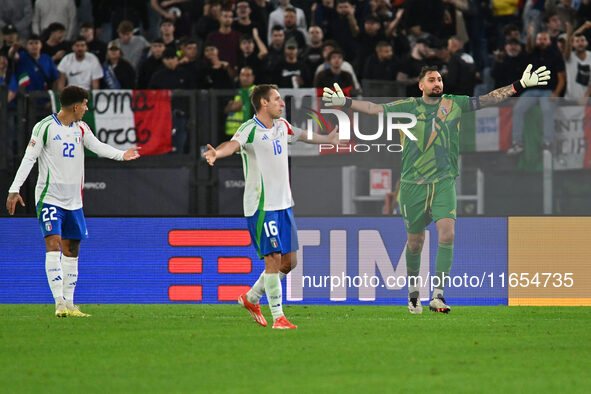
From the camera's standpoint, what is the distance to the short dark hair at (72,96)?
441 inches

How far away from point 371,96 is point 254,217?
440 centimetres

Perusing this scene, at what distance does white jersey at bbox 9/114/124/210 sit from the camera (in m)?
11.2

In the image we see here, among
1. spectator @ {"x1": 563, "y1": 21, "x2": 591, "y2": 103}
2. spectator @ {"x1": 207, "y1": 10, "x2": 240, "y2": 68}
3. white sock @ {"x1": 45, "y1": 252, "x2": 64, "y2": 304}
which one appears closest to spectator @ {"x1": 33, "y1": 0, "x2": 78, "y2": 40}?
spectator @ {"x1": 207, "y1": 10, "x2": 240, "y2": 68}

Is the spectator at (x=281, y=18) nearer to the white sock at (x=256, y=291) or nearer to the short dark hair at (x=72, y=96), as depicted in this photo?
the short dark hair at (x=72, y=96)

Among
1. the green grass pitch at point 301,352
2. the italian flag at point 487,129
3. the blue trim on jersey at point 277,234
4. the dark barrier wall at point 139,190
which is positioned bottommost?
the green grass pitch at point 301,352

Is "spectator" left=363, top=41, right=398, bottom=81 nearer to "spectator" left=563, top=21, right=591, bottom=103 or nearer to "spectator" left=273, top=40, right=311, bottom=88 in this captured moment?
"spectator" left=273, top=40, right=311, bottom=88

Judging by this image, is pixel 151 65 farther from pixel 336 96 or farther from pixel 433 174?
pixel 433 174

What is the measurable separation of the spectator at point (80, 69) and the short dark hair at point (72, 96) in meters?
5.93

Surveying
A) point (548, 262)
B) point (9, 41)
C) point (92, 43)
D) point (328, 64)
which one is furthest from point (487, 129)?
point (9, 41)

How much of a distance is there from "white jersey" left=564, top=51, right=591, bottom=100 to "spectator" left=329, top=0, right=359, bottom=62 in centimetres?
341

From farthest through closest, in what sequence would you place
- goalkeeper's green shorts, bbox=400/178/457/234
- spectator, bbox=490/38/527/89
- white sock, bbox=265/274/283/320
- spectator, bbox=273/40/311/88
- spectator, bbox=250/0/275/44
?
spectator, bbox=250/0/275/44 < spectator, bbox=490/38/527/89 < spectator, bbox=273/40/311/88 < goalkeeper's green shorts, bbox=400/178/457/234 < white sock, bbox=265/274/283/320

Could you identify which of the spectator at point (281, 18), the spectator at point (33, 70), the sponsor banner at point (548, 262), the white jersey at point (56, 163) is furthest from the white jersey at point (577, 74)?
the white jersey at point (56, 163)

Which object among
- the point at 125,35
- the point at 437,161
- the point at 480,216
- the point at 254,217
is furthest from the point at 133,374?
the point at 125,35

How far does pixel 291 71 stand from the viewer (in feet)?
55.9
